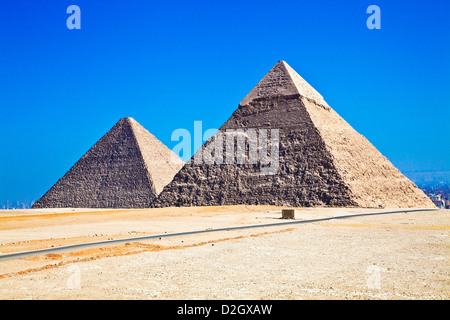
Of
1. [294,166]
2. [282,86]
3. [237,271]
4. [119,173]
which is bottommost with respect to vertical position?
[237,271]

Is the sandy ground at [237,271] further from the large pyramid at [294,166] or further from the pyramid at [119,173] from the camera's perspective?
the pyramid at [119,173]

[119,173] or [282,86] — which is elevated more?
[282,86]

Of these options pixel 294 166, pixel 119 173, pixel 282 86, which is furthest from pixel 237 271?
pixel 119 173

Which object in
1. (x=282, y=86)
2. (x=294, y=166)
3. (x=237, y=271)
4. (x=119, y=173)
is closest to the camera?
(x=237, y=271)

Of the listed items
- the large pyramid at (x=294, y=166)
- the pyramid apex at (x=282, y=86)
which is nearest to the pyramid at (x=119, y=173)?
the large pyramid at (x=294, y=166)

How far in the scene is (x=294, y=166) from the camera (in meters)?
50.0

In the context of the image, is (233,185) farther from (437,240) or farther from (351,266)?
(351,266)

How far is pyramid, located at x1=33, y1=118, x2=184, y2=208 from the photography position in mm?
76188

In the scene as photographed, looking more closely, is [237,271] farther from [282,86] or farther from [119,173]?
[119,173]

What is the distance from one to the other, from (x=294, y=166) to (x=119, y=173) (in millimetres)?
39753

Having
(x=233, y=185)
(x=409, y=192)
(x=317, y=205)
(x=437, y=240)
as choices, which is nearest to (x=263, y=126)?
(x=233, y=185)

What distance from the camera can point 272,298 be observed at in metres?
6.88

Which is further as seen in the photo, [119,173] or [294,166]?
[119,173]

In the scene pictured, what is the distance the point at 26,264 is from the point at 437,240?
490 inches
